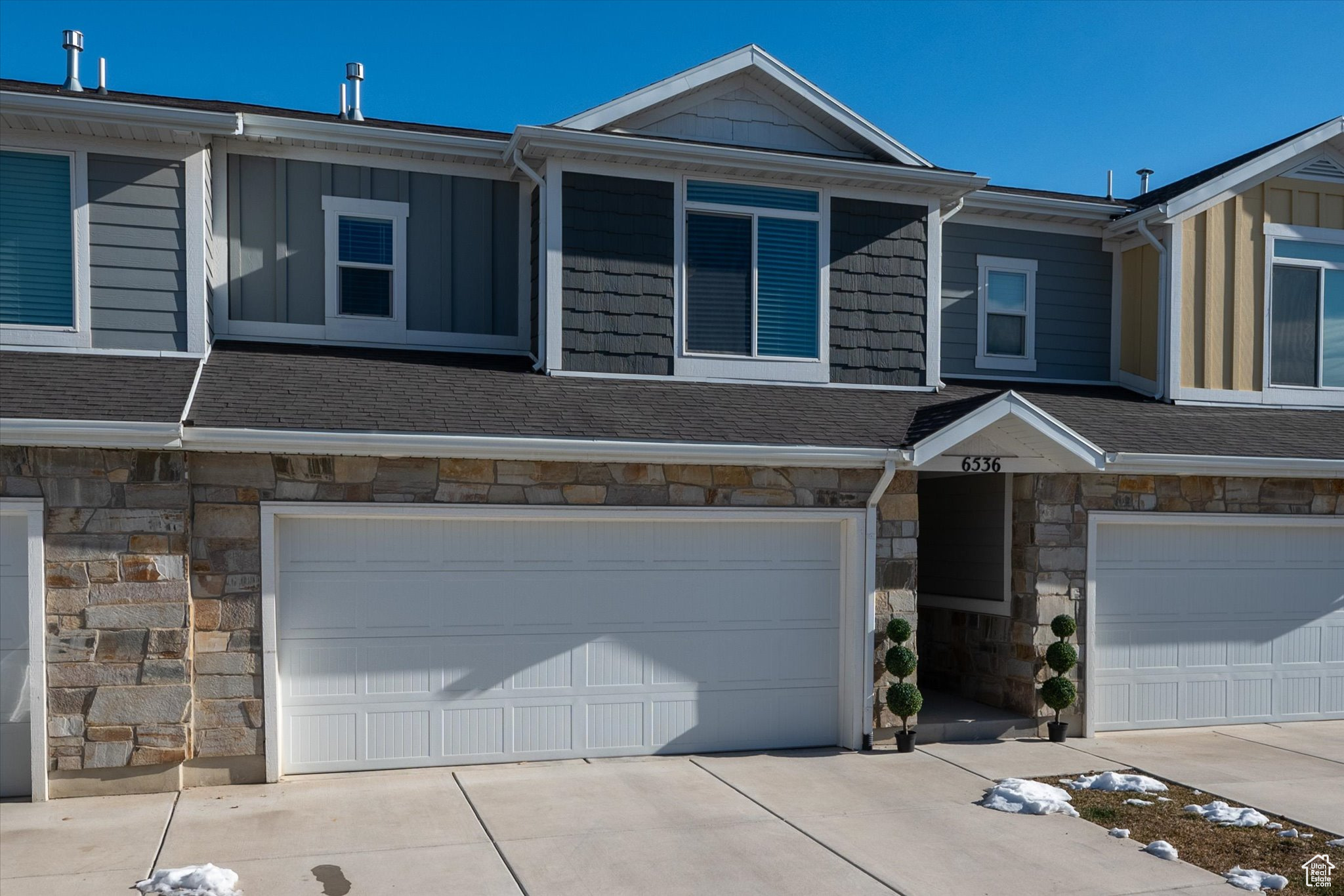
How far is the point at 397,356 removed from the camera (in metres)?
9.73

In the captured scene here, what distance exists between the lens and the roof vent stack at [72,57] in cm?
979

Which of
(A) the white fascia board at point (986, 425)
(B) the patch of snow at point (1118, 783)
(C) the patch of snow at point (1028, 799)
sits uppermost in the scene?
(A) the white fascia board at point (986, 425)

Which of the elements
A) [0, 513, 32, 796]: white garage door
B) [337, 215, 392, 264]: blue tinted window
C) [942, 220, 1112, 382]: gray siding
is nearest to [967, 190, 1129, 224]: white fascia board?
[942, 220, 1112, 382]: gray siding

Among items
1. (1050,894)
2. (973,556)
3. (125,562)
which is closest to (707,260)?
(973,556)

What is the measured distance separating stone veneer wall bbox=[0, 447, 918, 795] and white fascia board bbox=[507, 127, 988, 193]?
3140 millimetres

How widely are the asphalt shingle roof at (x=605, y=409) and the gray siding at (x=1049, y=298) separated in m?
0.95

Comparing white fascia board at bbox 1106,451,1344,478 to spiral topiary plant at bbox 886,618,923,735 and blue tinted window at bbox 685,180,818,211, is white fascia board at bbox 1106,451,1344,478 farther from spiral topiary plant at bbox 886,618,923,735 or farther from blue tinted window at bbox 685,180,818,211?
blue tinted window at bbox 685,180,818,211

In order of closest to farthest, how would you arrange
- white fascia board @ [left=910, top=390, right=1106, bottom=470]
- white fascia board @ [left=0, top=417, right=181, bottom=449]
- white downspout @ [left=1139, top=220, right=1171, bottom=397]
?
white fascia board @ [left=0, top=417, right=181, bottom=449], white fascia board @ [left=910, top=390, right=1106, bottom=470], white downspout @ [left=1139, top=220, right=1171, bottom=397]

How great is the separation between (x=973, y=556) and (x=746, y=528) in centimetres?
292

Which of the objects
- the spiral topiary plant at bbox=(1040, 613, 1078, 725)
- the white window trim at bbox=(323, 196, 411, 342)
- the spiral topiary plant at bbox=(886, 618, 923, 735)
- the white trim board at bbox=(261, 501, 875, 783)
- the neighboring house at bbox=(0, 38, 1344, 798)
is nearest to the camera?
the neighboring house at bbox=(0, 38, 1344, 798)

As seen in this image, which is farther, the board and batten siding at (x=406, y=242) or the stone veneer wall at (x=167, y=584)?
the board and batten siding at (x=406, y=242)

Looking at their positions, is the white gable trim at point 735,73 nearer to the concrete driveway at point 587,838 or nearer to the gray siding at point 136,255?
the gray siding at point 136,255

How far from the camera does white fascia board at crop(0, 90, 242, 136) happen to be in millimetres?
8375

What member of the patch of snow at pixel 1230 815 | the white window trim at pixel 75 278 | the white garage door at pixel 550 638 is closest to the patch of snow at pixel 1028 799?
the patch of snow at pixel 1230 815
